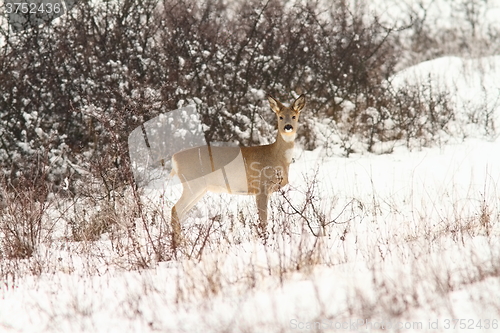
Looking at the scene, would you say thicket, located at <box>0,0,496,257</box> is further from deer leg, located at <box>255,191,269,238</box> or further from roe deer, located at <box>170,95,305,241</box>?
deer leg, located at <box>255,191,269,238</box>

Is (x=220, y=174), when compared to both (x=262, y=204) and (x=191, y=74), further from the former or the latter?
(x=191, y=74)

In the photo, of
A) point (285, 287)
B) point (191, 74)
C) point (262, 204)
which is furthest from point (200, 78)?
point (285, 287)

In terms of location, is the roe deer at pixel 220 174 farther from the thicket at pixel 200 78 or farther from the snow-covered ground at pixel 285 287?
the thicket at pixel 200 78

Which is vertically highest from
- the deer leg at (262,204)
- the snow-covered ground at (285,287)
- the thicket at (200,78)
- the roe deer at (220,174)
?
the thicket at (200,78)

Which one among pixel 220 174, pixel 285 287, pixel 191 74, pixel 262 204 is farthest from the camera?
pixel 191 74

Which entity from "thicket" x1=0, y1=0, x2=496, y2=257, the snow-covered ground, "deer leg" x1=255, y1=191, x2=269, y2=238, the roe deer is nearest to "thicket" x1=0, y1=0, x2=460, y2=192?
"thicket" x1=0, y1=0, x2=496, y2=257

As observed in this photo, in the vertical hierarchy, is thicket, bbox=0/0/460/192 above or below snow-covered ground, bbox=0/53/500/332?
A: above

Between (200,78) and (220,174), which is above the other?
(200,78)

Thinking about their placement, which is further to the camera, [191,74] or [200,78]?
[200,78]

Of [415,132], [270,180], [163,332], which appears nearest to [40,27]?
[270,180]

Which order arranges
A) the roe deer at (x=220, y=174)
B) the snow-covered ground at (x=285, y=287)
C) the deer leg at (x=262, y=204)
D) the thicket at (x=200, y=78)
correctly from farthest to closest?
the thicket at (x=200, y=78) → the roe deer at (x=220, y=174) → the deer leg at (x=262, y=204) → the snow-covered ground at (x=285, y=287)

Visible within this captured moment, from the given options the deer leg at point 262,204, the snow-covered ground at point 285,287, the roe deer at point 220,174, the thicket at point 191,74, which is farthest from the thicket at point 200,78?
the snow-covered ground at point 285,287

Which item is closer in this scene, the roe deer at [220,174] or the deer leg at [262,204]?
the deer leg at [262,204]

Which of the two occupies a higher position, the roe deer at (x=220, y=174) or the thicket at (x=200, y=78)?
the thicket at (x=200, y=78)
